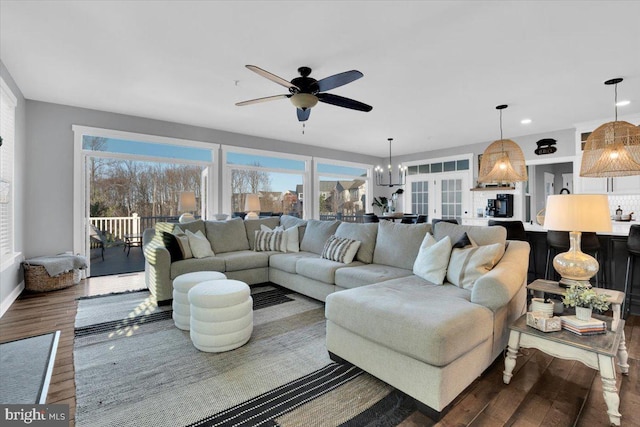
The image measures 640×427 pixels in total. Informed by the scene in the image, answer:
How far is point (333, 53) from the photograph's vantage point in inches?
120

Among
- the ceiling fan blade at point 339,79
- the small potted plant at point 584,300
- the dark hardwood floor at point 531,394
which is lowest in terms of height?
the dark hardwood floor at point 531,394

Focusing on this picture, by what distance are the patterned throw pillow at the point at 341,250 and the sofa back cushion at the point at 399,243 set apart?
0.89 feet

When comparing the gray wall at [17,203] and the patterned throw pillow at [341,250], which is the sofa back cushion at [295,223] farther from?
the gray wall at [17,203]

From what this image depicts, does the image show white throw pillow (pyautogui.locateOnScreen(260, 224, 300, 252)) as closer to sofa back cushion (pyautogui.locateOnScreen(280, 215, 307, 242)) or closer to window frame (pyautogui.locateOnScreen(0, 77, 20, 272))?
sofa back cushion (pyautogui.locateOnScreen(280, 215, 307, 242))

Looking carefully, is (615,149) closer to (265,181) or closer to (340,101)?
(340,101)

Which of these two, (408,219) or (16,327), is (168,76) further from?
(408,219)

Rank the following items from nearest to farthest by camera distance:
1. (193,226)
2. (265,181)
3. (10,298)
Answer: (10,298) → (193,226) → (265,181)

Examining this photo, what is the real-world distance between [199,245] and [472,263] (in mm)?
3235

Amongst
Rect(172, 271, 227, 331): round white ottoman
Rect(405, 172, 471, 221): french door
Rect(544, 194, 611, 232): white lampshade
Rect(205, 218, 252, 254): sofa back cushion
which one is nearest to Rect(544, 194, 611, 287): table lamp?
Rect(544, 194, 611, 232): white lampshade

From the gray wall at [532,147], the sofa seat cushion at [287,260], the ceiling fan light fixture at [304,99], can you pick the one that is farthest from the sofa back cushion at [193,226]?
the gray wall at [532,147]

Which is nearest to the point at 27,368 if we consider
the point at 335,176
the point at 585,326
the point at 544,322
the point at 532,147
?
the point at 544,322

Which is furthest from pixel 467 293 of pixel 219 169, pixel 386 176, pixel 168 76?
pixel 386 176

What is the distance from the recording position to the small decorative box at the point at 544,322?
1.90 meters

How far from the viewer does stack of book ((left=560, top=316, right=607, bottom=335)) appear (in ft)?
6.08
